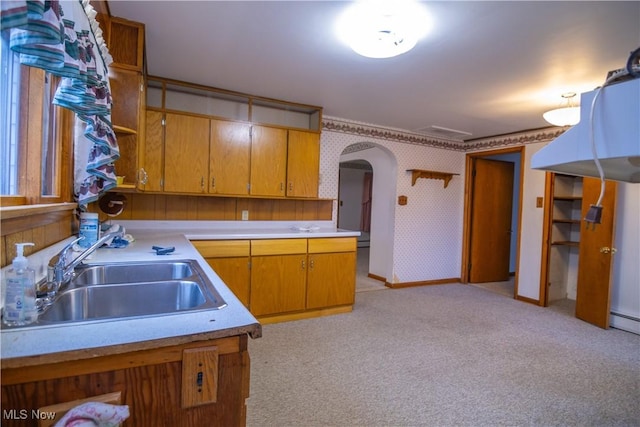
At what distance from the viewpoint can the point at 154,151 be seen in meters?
3.05

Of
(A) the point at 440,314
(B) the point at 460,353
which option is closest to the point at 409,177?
(A) the point at 440,314

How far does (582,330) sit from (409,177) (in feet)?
8.58

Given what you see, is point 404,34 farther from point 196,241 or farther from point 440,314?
point 440,314

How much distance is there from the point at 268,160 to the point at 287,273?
1198mm

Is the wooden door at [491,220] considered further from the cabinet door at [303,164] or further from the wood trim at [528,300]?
the cabinet door at [303,164]

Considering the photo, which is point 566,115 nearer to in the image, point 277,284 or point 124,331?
point 277,284

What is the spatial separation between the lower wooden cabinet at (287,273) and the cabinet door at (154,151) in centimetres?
71

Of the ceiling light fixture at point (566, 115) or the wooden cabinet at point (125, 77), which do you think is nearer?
the wooden cabinet at point (125, 77)

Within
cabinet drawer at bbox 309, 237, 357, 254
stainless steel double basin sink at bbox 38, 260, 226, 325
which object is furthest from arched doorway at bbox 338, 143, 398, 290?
stainless steel double basin sink at bbox 38, 260, 226, 325

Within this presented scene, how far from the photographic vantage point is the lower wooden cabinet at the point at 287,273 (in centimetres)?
308

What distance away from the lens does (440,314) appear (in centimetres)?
369

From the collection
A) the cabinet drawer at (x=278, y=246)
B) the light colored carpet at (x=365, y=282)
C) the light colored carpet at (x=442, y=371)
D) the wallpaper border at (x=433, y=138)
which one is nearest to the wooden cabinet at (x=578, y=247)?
the light colored carpet at (x=442, y=371)

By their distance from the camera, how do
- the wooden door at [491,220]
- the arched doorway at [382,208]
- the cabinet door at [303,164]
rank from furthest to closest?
the wooden door at [491,220] → the arched doorway at [382,208] → the cabinet door at [303,164]

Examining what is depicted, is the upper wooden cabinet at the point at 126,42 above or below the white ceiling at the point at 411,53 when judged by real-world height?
below
